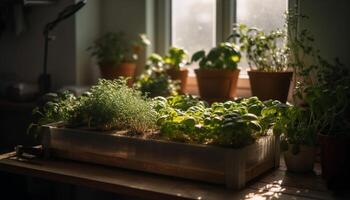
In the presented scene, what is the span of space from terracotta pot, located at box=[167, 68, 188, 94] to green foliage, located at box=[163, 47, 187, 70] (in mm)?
22

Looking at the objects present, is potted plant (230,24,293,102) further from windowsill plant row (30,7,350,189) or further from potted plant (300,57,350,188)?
potted plant (300,57,350,188)

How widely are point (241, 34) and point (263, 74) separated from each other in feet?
Answer: 0.88

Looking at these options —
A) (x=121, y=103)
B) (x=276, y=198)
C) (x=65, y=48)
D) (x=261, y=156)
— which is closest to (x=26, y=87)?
(x=65, y=48)

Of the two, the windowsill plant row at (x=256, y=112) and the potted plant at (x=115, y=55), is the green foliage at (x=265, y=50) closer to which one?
the windowsill plant row at (x=256, y=112)

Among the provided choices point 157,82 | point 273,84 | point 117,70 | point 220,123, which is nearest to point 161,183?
point 220,123

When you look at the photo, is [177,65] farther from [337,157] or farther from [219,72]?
[337,157]

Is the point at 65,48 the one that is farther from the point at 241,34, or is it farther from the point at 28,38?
the point at 241,34

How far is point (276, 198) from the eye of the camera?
1.16 m

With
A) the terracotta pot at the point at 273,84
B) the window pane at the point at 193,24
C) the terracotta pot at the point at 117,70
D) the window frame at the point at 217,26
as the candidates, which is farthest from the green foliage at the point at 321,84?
the terracotta pot at the point at 117,70

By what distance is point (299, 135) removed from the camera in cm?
138

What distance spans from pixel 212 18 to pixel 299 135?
106 centimetres

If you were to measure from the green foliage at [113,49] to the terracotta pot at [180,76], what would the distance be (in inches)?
10.4

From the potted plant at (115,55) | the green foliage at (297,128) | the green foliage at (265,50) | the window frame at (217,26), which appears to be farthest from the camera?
the potted plant at (115,55)

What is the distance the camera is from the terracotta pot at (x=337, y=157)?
1.24m
